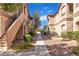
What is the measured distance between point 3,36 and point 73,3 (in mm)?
1473

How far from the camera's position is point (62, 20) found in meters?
3.52

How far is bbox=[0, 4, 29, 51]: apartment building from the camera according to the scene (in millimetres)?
→ 3416

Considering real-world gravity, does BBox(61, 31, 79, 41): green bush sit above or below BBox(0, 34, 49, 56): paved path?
above

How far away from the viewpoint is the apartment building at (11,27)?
3416 mm

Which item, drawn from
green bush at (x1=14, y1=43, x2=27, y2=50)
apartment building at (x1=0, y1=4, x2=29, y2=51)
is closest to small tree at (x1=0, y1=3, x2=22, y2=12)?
apartment building at (x1=0, y1=4, x2=29, y2=51)

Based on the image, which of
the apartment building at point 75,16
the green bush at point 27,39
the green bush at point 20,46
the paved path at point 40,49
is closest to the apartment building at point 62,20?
the apartment building at point 75,16

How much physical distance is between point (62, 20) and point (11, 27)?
100 centimetres

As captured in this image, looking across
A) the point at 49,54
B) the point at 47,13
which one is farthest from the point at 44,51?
the point at 47,13

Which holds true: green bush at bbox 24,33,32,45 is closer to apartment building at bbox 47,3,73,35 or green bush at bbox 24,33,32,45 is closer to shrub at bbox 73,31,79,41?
apartment building at bbox 47,3,73,35

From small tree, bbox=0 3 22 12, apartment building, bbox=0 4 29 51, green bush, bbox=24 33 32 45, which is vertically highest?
small tree, bbox=0 3 22 12

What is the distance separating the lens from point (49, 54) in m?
3.45

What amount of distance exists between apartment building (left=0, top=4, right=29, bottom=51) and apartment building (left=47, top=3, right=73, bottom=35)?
0.52 metres

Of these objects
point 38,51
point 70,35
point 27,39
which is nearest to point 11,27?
point 27,39

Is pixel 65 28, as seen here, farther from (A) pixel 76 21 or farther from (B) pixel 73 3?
(B) pixel 73 3
